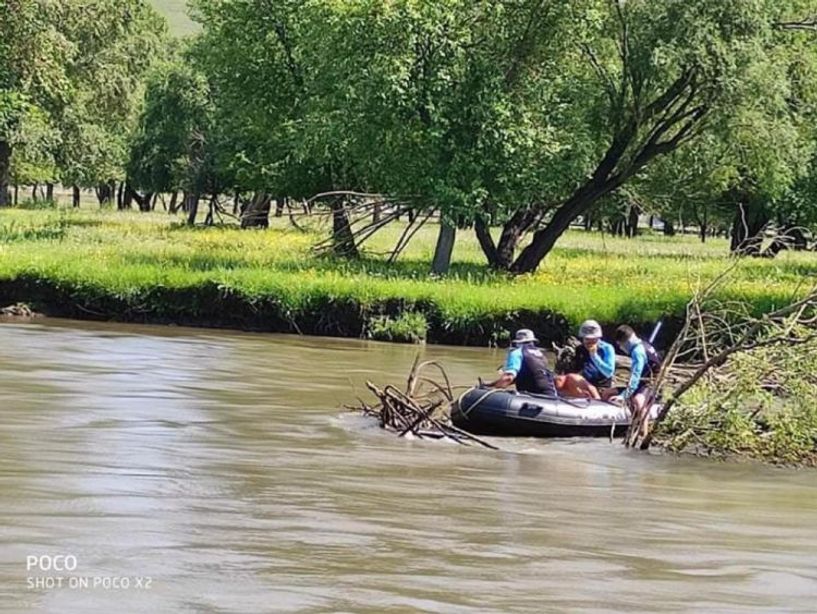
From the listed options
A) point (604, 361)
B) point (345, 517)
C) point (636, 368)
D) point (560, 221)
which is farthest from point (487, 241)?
point (345, 517)

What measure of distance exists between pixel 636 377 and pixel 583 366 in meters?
1.03

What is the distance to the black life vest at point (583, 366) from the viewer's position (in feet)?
53.0

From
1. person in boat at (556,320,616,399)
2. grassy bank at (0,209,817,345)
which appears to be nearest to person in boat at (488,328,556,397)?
person in boat at (556,320,616,399)

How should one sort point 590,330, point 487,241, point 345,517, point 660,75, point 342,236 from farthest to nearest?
point 487,241, point 342,236, point 660,75, point 590,330, point 345,517

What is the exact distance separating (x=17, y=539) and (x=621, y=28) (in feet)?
82.5

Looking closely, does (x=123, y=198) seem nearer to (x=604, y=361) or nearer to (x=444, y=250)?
Result: (x=444, y=250)

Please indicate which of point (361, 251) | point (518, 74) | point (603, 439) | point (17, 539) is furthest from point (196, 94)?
point (17, 539)

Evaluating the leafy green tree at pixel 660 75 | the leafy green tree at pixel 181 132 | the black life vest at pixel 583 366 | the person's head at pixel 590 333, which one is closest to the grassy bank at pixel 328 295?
the leafy green tree at pixel 660 75

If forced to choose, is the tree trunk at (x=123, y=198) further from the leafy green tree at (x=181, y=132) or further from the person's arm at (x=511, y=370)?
the person's arm at (x=511, y=370)

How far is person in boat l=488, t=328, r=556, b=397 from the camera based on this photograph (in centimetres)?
1513

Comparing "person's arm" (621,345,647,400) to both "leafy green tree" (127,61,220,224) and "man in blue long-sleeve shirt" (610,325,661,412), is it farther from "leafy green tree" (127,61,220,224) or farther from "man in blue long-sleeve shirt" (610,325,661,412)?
"leafy green tree" (127,61,220,224)

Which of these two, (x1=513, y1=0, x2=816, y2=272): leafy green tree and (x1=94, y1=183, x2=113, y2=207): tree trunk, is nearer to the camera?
(x1=513, y1=0, x2=816, y2=272): leafy green tree

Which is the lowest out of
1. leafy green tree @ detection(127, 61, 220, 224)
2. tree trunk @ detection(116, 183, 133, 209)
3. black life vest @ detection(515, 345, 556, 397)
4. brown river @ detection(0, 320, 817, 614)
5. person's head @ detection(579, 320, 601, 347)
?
brown river @ detection(0, 320, 817, 614)

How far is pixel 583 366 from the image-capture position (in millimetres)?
16234
